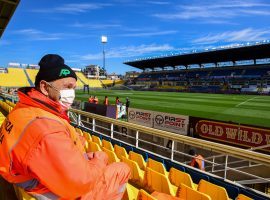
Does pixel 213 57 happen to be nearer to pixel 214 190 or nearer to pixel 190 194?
pixel 214 190

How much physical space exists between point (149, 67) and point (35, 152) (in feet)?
230

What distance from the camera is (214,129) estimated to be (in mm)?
9516

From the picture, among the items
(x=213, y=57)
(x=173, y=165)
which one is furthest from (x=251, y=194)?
(x=213, y=57)

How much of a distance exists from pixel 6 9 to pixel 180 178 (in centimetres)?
727

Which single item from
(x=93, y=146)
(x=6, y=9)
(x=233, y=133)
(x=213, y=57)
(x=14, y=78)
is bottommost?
(x=233, y=133)

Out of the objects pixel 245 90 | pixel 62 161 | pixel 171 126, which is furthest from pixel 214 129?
pixel 245 90

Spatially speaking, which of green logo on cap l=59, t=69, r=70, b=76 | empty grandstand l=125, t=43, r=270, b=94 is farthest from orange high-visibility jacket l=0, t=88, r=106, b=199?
empty grandstand l=125, t=43, r=270, b=94

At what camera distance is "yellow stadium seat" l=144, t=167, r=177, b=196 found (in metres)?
3.12

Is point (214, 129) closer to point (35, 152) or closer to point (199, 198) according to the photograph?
point (199, 198)

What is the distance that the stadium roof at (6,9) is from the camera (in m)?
7.18

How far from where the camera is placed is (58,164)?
1.25 metres

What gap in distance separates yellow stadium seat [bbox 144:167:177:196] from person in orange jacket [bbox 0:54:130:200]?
1.60m

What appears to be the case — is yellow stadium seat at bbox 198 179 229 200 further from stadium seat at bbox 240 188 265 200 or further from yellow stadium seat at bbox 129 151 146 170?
yellow stadium seat at bbox 129 151 146 170

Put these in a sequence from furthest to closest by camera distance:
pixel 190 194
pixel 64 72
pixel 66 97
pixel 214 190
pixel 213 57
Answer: pixel 213 57, pixel 214 190, pixel 190 194, pixel 66 97, pixel 64 72
